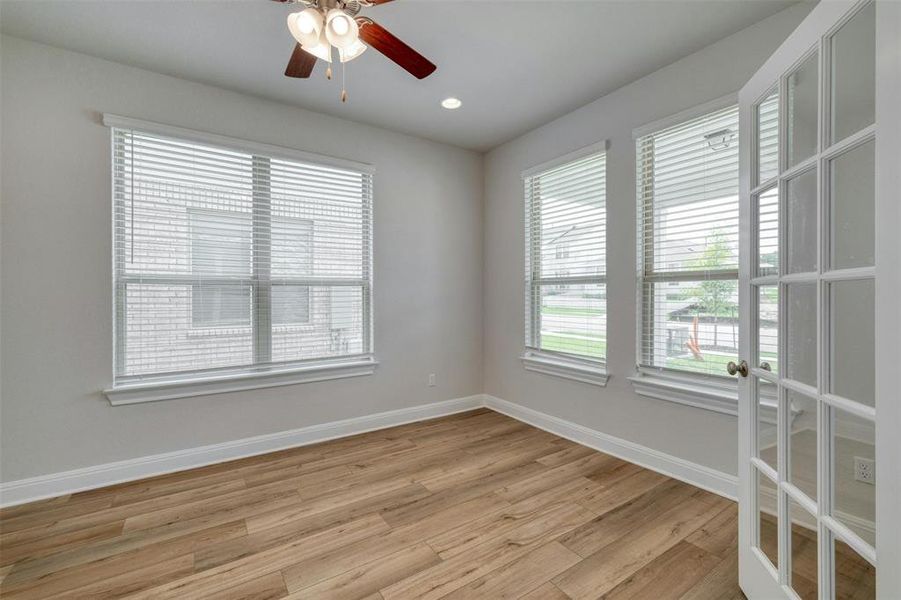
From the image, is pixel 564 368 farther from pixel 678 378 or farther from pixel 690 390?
pixel 690 390

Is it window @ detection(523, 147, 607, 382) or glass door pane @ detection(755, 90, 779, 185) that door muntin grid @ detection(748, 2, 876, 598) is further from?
window @ detection(523, 147, 607, 382)

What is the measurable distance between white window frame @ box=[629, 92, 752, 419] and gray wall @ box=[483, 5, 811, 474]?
0.15ft

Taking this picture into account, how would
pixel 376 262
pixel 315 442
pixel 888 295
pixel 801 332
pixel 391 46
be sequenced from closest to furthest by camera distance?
pixel 888 295 → pixel 801 332 → pixel 391 46 → pixel 315 442 → pixel 376 262

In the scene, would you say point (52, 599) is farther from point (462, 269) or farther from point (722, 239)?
point (722, 239)

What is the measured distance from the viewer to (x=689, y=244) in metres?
2.54

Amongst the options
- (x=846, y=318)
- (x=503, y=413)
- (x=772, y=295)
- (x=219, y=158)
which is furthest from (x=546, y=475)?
(x=219, y=158)

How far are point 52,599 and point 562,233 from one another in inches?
144

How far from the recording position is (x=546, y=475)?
2652 millimetres

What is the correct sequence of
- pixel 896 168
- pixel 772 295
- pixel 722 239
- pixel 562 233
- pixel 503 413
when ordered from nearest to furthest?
pixel 896 168
pixel 772 295
pixel 722 239
pixel 562 233
pixel 503 413

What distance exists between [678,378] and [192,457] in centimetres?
342

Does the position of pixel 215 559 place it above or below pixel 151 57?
below

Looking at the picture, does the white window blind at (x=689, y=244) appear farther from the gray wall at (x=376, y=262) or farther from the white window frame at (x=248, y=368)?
the white window frame at (x=248, y=368)

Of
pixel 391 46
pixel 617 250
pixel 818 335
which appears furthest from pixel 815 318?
pixel 391 46

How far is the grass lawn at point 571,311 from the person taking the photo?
10.4ft
